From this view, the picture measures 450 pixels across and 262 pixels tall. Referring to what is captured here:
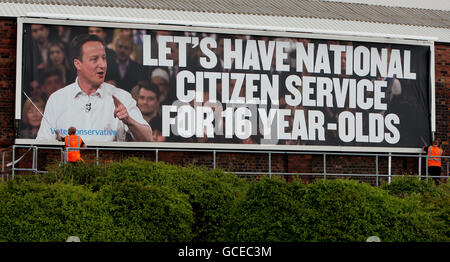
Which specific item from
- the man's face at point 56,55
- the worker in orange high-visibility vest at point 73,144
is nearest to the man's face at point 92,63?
the man's face at point 56,55

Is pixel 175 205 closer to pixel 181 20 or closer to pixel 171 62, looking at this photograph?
pixel 171 62

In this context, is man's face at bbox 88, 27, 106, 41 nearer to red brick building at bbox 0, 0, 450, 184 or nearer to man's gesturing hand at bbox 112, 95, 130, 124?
red brick building at bbox 0, 0, 450, 184

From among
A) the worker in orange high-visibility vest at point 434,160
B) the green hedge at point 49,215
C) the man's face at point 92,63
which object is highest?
the man's face at point 92,63

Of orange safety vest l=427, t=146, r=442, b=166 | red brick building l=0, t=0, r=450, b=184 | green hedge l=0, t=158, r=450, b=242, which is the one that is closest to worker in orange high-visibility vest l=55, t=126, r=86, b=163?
red brick building l=0, t=0, r=450, b=184

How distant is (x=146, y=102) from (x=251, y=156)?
11.3ft

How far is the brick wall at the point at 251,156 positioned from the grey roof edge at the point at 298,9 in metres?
1.96

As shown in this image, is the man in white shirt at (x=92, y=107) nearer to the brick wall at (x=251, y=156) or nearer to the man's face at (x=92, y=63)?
the man's face at (x=92, y=63)

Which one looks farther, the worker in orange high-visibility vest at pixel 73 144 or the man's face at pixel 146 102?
the man's face at pixel 146 102

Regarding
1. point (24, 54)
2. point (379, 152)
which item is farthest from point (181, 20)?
point (379, 152)

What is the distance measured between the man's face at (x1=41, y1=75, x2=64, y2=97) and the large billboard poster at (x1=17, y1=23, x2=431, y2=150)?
0.03m

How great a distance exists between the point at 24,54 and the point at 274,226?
36.5ft

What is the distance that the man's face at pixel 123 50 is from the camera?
2128 cm

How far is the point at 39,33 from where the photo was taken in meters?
20.8
